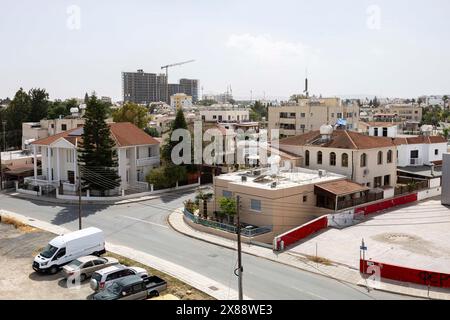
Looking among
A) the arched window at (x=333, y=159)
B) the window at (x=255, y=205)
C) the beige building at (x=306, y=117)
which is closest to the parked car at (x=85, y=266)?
the window at (x=255, y=205)

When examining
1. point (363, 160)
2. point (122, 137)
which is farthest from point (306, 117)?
point (122, 137)

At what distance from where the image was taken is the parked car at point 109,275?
21.8 meters

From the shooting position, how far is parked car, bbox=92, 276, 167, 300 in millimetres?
20359

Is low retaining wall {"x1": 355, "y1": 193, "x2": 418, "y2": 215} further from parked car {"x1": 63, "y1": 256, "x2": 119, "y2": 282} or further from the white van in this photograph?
parked car {"x1": 63, "y1": 256, "x2": 119, "y2": 282}

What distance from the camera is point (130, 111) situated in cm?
7212

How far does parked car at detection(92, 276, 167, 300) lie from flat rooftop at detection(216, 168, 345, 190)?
13729 millimetres

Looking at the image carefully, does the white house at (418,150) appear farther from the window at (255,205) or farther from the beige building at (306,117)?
the window at (255,205)

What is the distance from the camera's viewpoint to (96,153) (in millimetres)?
44219

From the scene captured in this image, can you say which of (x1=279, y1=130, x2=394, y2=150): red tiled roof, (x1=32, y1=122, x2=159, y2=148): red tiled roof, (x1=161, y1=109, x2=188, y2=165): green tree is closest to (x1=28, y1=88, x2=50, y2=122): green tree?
(x1=32, y1=122, x2=159, y2=148): red tiled roof

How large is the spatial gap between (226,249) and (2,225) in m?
17.9

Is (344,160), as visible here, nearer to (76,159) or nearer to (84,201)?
(84,201)

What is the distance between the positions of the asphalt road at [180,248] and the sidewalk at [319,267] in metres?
0.52

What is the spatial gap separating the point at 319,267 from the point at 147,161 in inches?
1159
